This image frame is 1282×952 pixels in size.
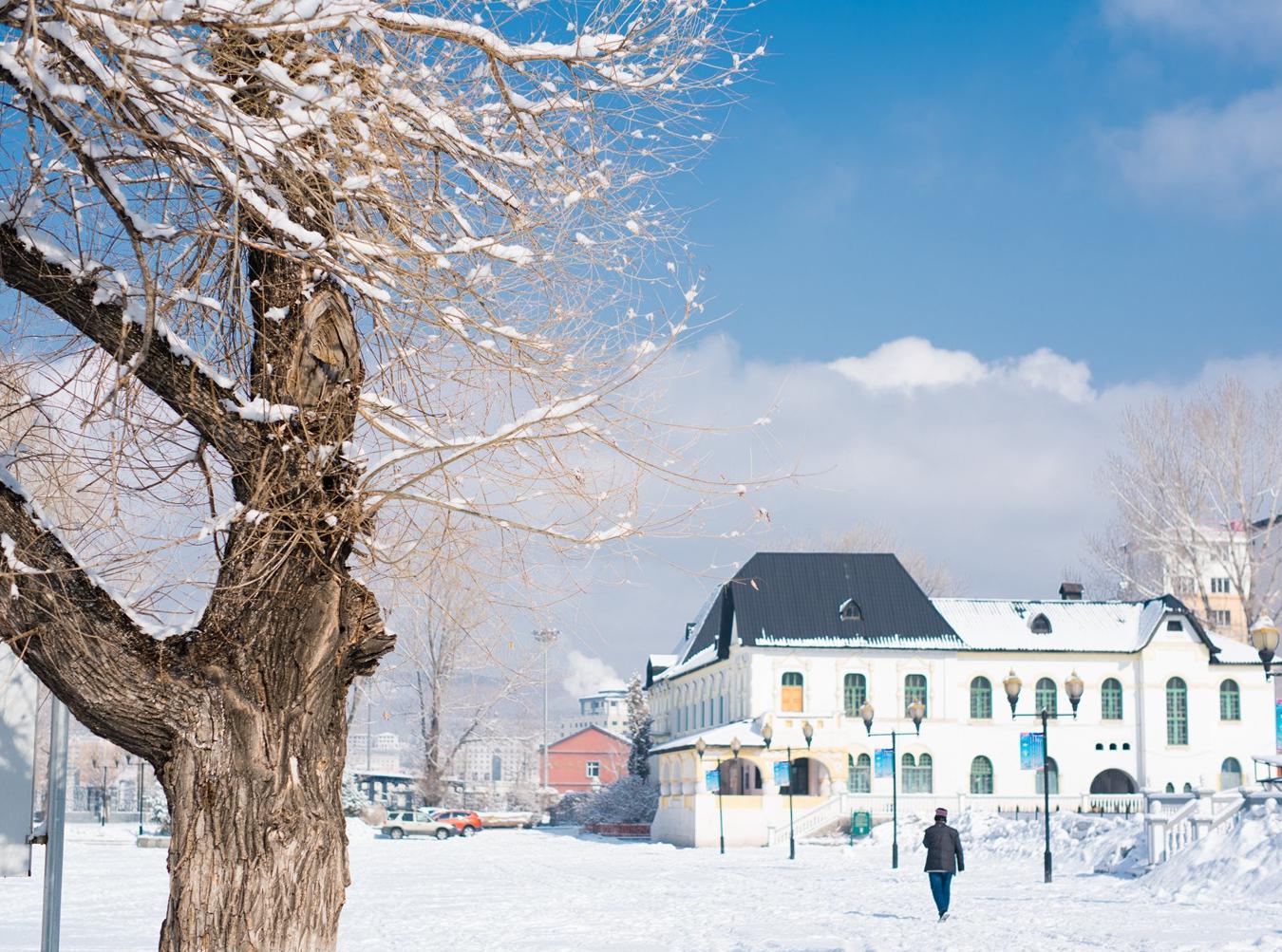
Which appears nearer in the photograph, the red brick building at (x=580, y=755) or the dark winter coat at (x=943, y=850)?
the dark winter coat at (x=943, y=850)

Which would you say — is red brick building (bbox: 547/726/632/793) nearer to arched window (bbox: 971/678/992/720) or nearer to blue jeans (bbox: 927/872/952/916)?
arched window (bbox: 971/678/992/720)

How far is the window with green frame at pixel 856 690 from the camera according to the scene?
56031 millimetres

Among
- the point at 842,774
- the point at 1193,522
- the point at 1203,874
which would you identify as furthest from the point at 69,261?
the point at 1193,522

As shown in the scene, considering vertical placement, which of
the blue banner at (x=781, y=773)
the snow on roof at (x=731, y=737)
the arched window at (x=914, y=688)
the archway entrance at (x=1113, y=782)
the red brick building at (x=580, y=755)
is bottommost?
the red brick building at (x=580, y=755)

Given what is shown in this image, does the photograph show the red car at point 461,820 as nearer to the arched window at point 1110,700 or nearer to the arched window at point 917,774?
the arched window at point 917,774

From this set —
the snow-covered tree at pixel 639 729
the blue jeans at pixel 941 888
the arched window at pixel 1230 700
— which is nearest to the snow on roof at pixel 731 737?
the snow-covered tree at pixel 639 729

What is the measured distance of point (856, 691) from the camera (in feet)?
184

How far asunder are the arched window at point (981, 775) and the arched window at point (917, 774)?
70.8 inches

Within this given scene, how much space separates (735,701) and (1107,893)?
34.1 m

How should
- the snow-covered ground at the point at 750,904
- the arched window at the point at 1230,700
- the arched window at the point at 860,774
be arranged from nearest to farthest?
1. the snow-covered ground at the point at 750,904
2. the arched window at the point at 860,774
3. the arched window at the point at 1230,700

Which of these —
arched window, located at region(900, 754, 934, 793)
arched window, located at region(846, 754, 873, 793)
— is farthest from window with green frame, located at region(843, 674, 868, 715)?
arched window, located at region(900, 754, 934, 793)

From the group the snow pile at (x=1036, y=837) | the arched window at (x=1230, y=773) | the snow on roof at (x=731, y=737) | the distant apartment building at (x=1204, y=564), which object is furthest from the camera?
the arched window at (x=1230, y=773)

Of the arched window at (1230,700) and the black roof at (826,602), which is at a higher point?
the black roof at (826,602)

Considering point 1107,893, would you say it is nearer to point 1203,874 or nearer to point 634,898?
point 1203,874
